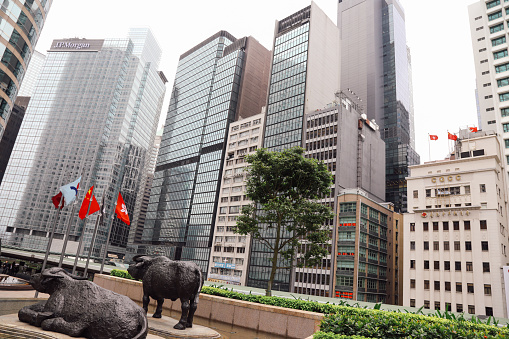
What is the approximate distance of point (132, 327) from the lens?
10273mm

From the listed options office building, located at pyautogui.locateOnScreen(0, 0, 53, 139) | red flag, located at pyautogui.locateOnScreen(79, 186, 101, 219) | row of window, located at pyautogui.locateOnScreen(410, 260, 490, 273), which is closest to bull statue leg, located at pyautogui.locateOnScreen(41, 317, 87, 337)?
red flag, located at pyautogui.locateOnScreen(79, 186, 101, 219)

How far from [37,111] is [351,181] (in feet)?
452

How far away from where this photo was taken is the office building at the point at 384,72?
128m

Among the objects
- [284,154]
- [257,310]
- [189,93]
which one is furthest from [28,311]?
[189,93]

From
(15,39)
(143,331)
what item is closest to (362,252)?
(15,39)

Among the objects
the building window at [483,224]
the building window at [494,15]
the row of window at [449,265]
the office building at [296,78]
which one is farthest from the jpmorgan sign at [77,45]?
the building window at [483,224]

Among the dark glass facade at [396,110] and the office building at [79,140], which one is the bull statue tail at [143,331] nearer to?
the dark glass facade at [396,110]

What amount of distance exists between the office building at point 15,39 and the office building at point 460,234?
6388cm

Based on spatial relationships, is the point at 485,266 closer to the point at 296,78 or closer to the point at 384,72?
the point at 296,78

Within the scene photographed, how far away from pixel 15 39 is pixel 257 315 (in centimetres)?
4111

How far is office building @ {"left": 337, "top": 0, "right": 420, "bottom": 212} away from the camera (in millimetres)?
128500

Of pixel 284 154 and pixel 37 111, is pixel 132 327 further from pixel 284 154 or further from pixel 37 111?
pixel 37 111

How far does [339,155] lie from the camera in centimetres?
8300

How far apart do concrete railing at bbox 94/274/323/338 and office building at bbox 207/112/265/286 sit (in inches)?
2797
